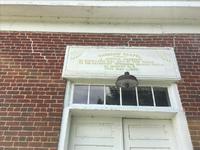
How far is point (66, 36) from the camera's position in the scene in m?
5.88

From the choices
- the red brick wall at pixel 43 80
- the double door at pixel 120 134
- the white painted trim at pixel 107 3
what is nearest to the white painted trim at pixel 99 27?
the red brick wall at pixel 43 80

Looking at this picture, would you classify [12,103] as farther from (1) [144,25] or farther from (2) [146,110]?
(1) [144,25]

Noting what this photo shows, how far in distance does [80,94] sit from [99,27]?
1.70 m

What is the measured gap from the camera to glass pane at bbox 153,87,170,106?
500 centimetres

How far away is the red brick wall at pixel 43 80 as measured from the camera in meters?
4.45

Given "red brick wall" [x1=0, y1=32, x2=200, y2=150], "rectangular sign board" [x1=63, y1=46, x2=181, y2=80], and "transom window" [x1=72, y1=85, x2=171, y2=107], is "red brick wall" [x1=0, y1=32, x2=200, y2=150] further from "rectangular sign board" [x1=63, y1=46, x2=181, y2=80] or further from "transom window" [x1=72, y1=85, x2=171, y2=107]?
"transom window" [x1=72, y1=85, x2=171, y2=107]

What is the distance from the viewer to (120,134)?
15.5ft

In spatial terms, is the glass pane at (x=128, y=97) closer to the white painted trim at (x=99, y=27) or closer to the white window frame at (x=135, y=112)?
the white window frame at (x=135, y=112)

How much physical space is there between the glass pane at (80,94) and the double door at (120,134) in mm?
306

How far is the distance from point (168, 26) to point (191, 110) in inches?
82.5

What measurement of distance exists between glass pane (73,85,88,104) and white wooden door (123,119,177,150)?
83cm

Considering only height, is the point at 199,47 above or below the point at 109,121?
above

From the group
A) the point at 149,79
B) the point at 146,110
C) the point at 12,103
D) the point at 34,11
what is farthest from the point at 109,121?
the point at 34,11

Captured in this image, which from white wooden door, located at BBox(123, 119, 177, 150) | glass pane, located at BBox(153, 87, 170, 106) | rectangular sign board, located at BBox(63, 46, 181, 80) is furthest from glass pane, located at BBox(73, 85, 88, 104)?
glass pane, located at BBox(153, 87, 170, 106)
